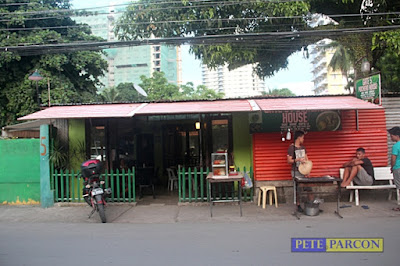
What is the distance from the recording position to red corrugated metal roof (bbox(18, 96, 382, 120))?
686cm

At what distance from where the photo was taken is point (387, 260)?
4.16 m

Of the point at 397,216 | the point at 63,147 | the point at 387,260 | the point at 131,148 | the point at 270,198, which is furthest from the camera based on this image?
the point at 131,148

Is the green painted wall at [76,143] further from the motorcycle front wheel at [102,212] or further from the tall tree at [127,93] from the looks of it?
the tall tree at [127,93]

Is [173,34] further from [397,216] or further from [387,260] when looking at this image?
[387,260]

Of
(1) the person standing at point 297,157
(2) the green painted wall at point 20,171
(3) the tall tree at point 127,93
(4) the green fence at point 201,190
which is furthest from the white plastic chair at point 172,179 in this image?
(3) the tall tree at point 127,93

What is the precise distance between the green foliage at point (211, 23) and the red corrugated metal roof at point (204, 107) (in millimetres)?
4057

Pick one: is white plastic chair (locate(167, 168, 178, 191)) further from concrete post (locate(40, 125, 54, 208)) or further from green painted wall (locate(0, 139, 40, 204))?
green painted wall (locate(0, 139, 40, 204))

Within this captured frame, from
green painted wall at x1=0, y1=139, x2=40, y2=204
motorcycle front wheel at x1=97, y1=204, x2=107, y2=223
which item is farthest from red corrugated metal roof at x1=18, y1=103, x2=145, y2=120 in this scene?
motorcycle front wheel at x1=97, y1=204, x2=107, y2=223

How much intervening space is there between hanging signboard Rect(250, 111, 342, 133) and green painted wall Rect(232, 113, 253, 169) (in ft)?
1.46

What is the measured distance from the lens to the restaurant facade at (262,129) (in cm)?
710

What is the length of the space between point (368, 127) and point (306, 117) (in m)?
1.66

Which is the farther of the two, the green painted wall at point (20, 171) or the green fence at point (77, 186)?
the green painted wall at point (20, 171)

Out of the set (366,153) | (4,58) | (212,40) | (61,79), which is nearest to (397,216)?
(366,153)

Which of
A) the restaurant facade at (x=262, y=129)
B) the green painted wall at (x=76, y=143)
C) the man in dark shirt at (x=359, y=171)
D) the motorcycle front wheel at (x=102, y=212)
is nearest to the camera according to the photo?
the motorcycle front wheel at (x=102, y=212)
